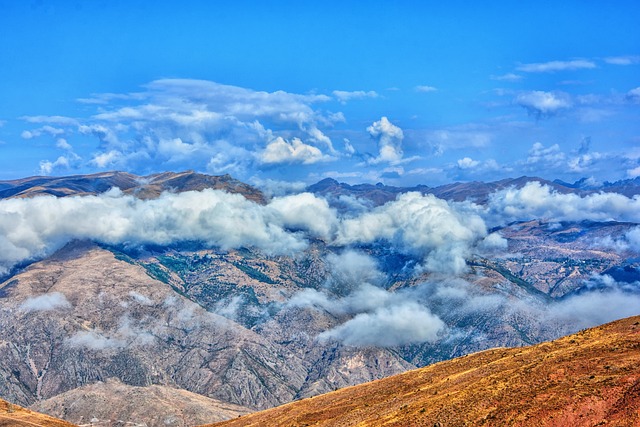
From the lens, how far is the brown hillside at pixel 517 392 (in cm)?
9650

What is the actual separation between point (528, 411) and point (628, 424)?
51.4 feet

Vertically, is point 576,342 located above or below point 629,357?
below

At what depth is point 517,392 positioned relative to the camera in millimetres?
111812

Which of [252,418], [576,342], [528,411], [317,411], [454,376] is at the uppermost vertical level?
[528,411]

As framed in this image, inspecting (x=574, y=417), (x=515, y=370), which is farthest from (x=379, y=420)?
(x=574, y=417)

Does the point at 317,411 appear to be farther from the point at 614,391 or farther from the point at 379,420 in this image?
the point at 614,391

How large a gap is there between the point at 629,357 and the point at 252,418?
381 ft

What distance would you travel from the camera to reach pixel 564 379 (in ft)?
367

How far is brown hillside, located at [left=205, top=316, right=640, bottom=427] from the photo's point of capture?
96.5m

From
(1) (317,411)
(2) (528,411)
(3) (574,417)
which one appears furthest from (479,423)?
(1) (317,411)

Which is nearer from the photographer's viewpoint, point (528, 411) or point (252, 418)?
point (528, 411)

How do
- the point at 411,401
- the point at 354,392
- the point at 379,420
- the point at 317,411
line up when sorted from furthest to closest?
the point at 354,392 < the point at 317,411 < the point at 411,401 < the point at 379,420

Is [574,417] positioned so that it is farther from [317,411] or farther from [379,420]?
[317,411]

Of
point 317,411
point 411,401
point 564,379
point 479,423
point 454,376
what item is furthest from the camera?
point 317,411
